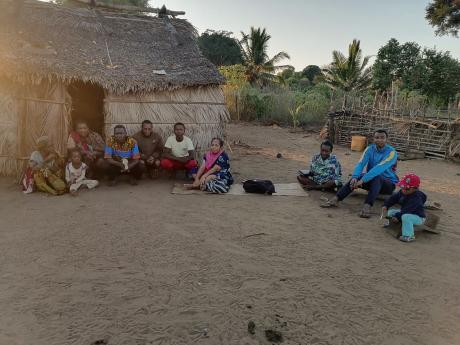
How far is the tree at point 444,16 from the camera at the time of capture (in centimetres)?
1684

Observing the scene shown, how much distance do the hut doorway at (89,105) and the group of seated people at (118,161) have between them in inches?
89.6

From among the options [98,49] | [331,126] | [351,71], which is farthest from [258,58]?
[98,49]

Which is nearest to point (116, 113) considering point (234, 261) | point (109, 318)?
point (234, 261)

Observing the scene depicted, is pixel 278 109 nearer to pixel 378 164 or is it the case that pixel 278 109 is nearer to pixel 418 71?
pixel 418 71

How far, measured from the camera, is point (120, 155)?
21.0 ft

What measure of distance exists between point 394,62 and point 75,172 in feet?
60.8

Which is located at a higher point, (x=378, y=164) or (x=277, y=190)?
(x=378, y=164)

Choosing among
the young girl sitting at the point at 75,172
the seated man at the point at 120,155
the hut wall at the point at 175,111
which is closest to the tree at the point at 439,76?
the hut wall at the point at 175,111

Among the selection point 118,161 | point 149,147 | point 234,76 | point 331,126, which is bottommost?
point 118,161

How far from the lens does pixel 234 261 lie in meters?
3.68

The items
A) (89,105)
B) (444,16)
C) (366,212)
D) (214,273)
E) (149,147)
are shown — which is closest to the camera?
(214,273)

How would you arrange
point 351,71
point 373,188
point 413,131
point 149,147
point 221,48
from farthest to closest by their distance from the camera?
point 221,48 → point 351,71 → point 413,131 → point 149,147 → point 373,188

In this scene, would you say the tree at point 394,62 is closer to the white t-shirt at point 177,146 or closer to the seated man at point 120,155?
the white t-shirt at point 177,146

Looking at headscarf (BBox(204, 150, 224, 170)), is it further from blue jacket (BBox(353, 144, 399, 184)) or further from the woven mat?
blue jacket (BBox(353, 144, 399, 184))
